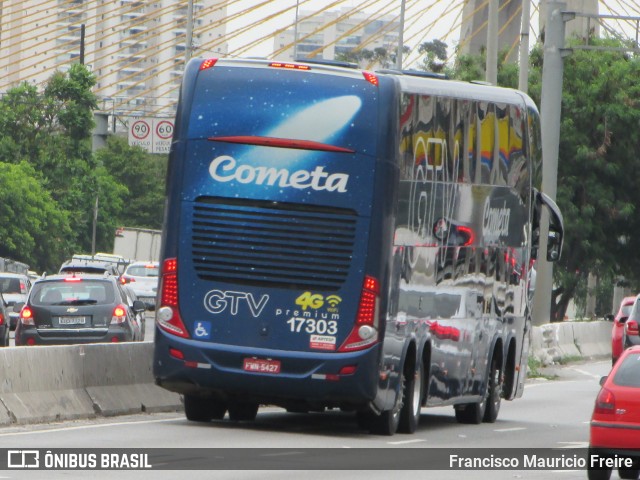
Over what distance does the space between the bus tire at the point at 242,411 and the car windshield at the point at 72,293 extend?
7523mm

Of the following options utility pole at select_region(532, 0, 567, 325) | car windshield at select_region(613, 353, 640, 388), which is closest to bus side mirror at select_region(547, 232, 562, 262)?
car windshield at select_region(613, 353, 640, 388)

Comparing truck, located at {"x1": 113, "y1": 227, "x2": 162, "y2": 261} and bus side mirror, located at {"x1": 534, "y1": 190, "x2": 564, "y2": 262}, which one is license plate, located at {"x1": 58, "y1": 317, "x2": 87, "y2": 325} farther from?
truck, located at {"x1": 113, "y1": 227, "x2": 162, "y2": 261}

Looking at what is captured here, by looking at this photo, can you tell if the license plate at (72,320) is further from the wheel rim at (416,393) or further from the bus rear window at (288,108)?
the bus rear window at (288,108)

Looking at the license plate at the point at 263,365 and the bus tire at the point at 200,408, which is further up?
the license plate at the point at 263,365

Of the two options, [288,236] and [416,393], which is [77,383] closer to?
[288,236]

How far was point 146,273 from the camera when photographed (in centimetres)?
5988

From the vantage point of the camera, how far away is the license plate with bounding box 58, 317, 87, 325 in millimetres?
26844

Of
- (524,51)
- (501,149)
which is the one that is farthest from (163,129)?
(501,149)

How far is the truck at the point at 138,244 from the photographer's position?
94188mm

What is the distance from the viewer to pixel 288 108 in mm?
17625

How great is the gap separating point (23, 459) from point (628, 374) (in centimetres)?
496

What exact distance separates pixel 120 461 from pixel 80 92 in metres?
A: 63.6

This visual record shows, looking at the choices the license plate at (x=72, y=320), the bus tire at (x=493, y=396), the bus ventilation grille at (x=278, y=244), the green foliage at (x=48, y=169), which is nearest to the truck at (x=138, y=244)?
the green foliage at (x=48, y=169)

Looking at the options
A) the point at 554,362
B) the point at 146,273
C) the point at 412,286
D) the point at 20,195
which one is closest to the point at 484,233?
the point at 412,286
